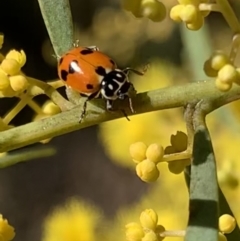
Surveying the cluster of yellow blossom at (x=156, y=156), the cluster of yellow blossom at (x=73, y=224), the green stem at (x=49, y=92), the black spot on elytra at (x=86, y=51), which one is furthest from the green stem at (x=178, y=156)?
the cluster of yellow blossom at (x=73, y=224)

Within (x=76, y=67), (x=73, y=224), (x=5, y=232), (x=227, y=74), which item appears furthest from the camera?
(x=73, y=224)

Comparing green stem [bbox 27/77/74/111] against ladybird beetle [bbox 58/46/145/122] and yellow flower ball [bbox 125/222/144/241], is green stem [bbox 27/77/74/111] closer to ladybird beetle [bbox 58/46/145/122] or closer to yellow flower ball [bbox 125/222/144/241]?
ladybird beetle [bbox 58/46/145/122]

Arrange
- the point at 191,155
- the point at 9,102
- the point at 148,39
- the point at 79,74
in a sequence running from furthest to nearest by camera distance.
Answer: the point at 9,102
the point at 148,39
the point at 79,74
the point at 191,155

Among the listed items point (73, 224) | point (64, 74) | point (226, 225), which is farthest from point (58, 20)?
point (73, 224)

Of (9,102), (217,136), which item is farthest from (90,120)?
(9,102)

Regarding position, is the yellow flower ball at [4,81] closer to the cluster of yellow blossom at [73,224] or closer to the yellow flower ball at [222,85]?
the yellow flower ball at [222,85]

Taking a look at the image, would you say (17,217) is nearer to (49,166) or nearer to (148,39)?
(49,166)

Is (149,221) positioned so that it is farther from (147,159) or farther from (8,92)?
(8,92)

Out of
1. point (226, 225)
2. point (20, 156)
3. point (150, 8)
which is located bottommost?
point (226, 225)
